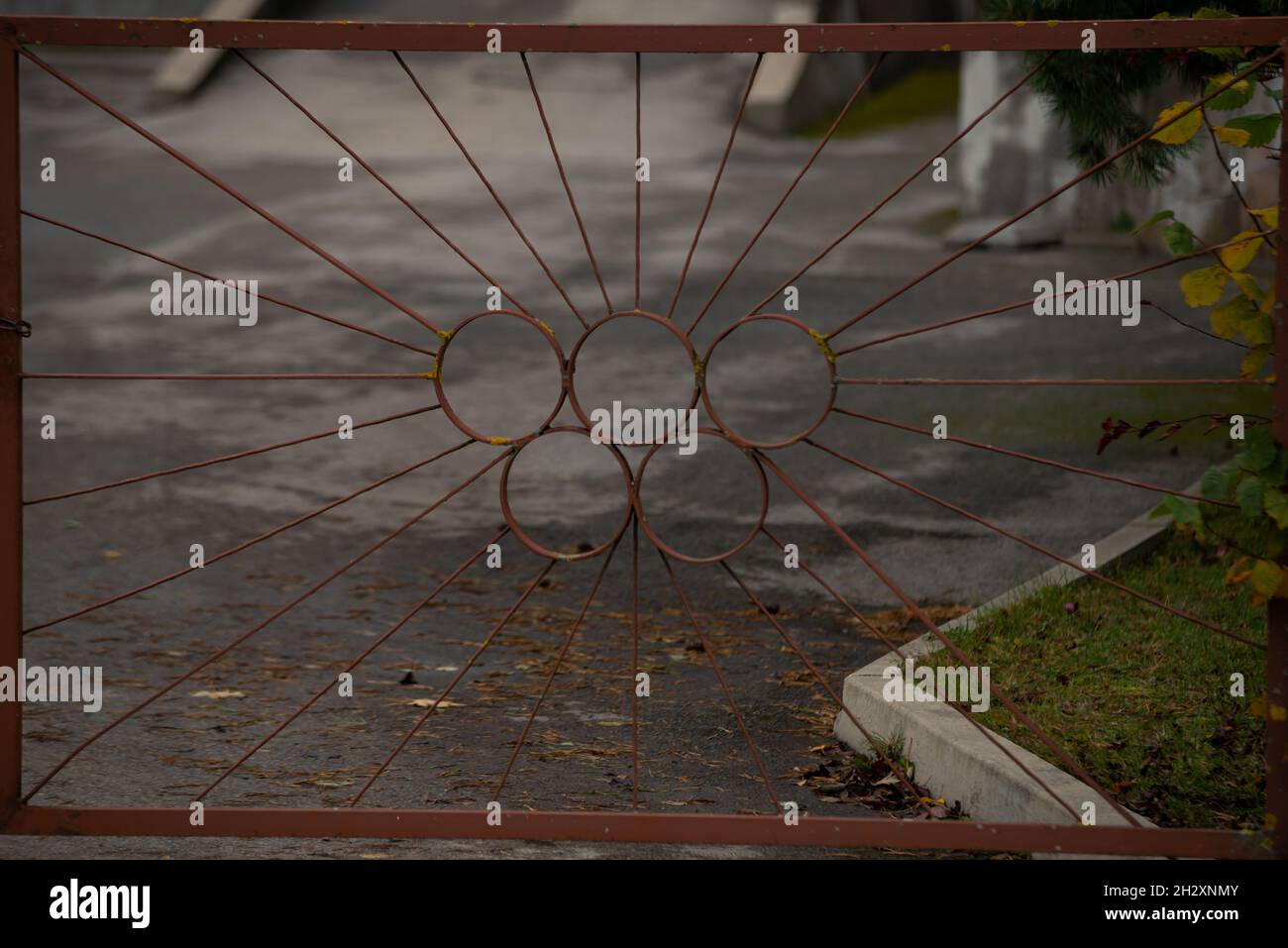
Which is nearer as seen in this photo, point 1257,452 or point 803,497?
point 1257,452

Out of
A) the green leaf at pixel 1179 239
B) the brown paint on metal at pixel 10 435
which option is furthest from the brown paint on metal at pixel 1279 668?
Answer: the brown paint on metal at pixel 10 435

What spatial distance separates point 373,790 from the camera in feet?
13.9

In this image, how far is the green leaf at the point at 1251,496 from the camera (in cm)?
344

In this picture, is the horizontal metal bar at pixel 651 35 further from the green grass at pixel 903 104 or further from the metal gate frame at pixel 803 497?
the green grass at pixel 903 104

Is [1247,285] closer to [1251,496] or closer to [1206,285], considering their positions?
[1206,285]

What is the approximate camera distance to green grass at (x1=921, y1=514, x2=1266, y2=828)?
4059 millimetres

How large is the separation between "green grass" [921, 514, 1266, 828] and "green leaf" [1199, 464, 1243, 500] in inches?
21.2

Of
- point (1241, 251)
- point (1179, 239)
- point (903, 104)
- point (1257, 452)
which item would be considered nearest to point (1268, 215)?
point (1241, 251)

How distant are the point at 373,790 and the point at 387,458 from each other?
375 cm

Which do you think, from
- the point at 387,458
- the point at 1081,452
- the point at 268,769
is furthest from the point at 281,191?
the point at 268,769

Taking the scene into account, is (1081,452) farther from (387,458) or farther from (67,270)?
(67,270)

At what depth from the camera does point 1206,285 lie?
363 centimetres

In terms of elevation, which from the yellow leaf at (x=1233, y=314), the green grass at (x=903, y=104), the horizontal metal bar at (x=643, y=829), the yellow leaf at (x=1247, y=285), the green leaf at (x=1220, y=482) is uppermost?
the green grass at (x=903, y=104)

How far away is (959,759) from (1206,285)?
1.41 m
